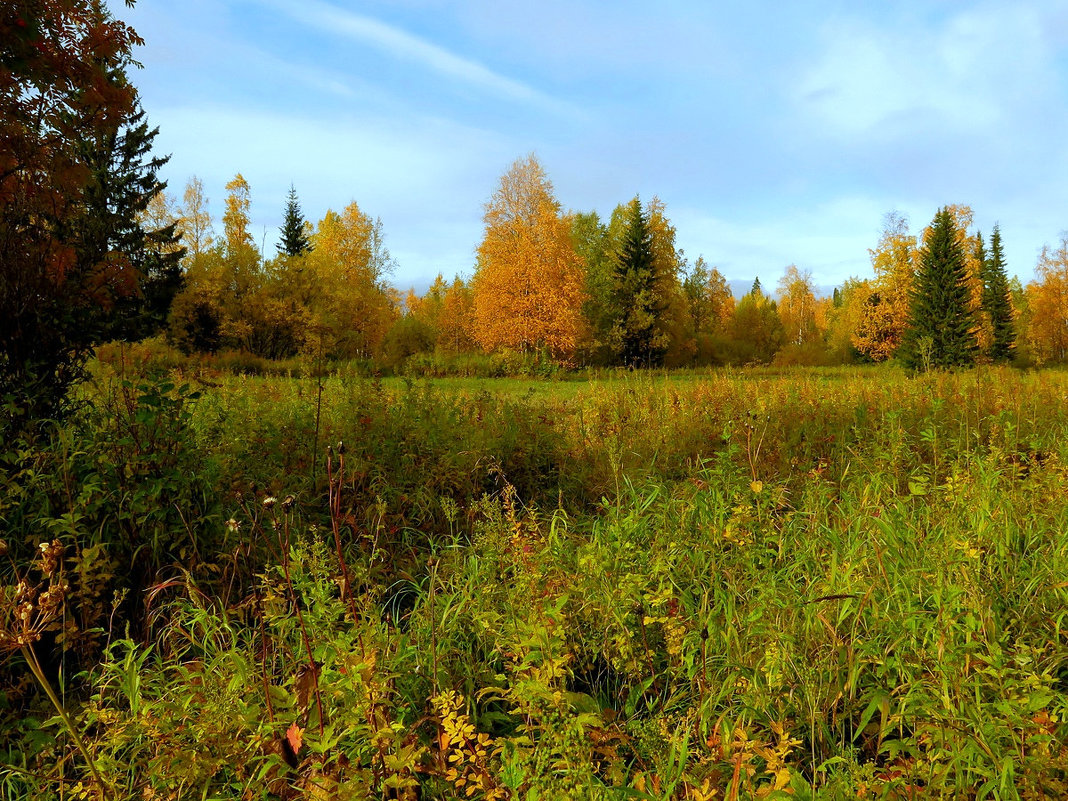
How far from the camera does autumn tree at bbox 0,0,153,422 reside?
3.85 metres

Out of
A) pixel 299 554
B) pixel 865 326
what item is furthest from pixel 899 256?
pixel 299 554

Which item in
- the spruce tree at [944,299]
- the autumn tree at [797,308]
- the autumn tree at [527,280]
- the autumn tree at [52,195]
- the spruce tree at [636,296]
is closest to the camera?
the autumn tree at [52,195]

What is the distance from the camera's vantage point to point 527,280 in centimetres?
2533

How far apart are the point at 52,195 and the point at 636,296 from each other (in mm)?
27324

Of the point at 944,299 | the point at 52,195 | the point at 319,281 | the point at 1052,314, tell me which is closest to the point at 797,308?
the point at 1052,314

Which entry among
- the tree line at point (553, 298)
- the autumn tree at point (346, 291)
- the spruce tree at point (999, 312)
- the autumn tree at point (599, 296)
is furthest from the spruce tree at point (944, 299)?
the autumn tree at point (346, 291)

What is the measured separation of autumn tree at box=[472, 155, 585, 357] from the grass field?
20655 millimetres

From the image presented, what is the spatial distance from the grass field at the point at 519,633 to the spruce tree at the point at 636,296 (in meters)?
26.1

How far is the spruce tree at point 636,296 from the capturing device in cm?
3039

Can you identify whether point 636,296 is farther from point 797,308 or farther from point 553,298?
point 797,308

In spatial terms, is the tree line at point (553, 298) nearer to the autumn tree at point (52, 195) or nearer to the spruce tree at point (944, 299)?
the spruce tree at point (944, 299)

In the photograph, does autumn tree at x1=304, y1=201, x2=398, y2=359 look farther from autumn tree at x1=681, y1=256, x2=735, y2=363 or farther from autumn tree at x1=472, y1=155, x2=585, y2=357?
autumn tree at x1=681, y1=256, x2=735, y2=363

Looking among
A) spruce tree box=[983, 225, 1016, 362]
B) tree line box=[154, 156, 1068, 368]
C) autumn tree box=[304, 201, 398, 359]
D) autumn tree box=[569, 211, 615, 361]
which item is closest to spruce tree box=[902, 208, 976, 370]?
tree line box=[154, 156, 1068, 368]

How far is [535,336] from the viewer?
2533 cm
